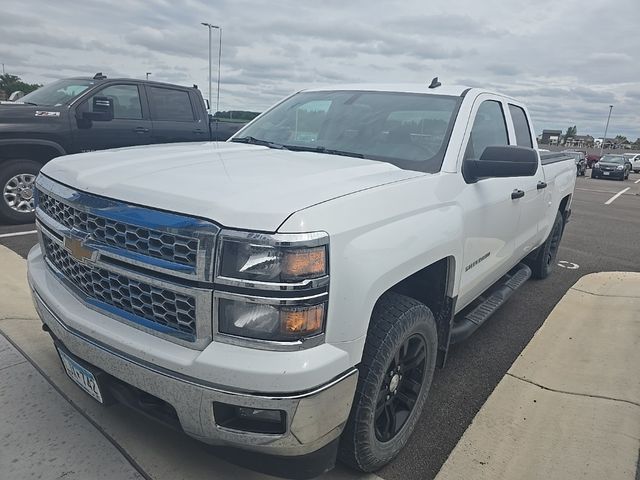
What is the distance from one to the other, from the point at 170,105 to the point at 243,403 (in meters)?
6.97

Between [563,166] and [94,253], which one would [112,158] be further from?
[563,166]

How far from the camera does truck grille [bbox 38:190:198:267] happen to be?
172 centimetres

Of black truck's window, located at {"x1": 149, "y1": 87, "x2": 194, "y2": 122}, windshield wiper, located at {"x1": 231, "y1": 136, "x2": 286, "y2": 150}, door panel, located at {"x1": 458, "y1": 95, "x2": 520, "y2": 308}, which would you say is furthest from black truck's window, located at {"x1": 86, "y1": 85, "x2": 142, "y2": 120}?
door panel, located at {"x1": 458, "y1": 95, "x2": 520, "y2": 308}

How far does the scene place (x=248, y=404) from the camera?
1673 millimetres

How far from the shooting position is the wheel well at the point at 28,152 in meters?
6.51

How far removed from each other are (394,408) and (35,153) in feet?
20.9

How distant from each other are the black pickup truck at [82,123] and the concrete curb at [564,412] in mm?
5708

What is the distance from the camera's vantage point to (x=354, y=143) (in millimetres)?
3111

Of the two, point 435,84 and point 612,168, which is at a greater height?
point 435,84

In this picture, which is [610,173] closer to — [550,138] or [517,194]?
[550,138]

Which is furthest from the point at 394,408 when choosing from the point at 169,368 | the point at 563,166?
the point at 563,166

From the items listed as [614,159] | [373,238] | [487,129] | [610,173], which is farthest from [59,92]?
[614,159]

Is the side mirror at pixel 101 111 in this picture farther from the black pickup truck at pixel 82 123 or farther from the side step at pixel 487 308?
the side step at pixel 487 308

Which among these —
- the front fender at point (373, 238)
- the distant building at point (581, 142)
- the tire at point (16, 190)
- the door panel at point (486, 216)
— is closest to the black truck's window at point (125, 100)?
the tire at point (16, 190)
